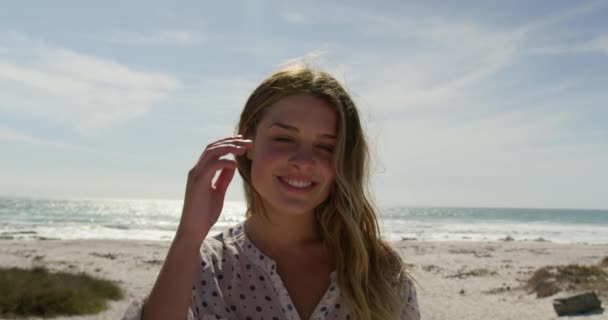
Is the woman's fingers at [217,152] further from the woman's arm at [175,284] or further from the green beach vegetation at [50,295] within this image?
the green beach vegetation at [50,295]

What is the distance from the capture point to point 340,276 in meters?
2.34

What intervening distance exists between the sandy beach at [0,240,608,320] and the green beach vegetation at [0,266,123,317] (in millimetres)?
302

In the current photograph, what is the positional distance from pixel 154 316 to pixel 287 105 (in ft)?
3.24

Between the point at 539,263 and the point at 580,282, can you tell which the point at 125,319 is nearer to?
the point at 580,282

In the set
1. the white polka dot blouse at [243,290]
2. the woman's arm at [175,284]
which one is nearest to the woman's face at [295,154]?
the white polka dot blouse at [243,290]

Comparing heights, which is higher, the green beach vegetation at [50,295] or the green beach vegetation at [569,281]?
the green beach vegetation at [569,281]

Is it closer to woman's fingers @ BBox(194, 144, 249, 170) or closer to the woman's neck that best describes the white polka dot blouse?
the woman's neck

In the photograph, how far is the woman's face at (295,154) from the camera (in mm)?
2217

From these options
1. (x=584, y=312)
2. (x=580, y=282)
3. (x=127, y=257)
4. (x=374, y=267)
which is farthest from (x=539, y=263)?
(x=374, y=267)

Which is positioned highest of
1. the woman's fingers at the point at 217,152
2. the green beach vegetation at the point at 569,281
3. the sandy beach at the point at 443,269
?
the woman's fingers at the point at 217,152

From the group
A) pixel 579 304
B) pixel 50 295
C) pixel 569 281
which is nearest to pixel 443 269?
pixel 569 281

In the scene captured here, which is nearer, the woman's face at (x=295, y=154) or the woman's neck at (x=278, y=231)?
the woman's face at (x=295, y=154)

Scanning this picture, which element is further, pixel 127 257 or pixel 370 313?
pixel 127 257

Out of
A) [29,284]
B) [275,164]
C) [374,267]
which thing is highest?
[275,164]
